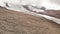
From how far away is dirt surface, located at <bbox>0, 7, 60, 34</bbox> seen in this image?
1228mm

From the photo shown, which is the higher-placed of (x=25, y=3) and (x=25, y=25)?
(x=25, y=3)

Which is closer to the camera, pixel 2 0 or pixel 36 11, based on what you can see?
pixel 36 11

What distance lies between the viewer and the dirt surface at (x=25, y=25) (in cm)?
123

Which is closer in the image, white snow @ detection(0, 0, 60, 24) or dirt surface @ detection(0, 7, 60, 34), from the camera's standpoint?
dirt surface @ detection(0, 7, 60, 34)

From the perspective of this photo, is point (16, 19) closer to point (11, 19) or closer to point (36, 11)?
point (11, 19)

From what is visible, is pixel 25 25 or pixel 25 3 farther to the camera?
pixel 25 3

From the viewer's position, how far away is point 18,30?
1.23 metres

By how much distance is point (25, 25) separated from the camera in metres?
1.34

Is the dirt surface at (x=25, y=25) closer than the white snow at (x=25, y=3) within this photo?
Yes

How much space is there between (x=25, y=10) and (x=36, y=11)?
0.53ft

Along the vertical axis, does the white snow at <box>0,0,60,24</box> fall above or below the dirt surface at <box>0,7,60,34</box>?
above

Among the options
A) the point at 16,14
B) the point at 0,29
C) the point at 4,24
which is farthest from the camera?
the point at 16,14

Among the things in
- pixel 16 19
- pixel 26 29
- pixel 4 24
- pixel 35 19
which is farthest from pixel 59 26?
pixel 4 24

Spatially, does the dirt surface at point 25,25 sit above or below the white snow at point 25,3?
below
